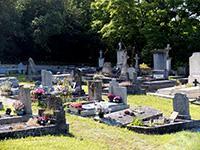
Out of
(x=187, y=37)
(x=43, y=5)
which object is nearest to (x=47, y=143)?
(x=187, y=37)

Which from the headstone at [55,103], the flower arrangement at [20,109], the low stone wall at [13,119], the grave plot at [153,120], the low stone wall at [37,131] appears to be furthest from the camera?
the flower arrangement at [20,109]

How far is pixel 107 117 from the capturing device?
49.3 feet

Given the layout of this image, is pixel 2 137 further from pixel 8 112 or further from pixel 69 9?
pixel 69 9

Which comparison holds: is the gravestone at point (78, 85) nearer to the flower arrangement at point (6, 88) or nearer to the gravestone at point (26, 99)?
the flower arrangement at point (6, 88)

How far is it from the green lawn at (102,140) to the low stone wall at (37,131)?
263 mm

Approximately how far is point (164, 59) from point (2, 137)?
798 inches

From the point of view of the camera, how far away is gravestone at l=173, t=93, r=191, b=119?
48.8 feet

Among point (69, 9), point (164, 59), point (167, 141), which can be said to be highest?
point (69, 9)

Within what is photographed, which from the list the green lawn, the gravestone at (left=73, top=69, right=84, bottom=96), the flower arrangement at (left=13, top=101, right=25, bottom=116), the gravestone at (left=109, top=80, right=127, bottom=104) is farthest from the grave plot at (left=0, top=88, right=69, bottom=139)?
the gravestone at (left=73, top=69, right=84, bottom=96)

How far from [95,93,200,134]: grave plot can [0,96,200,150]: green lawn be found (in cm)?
36

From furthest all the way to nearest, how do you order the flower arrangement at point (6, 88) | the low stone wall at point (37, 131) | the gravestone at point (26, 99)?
1. the flower arrangement at point (6, 88)
2. the gravestone at point (26, 99)
3. the low stone wall at point (37, 131)

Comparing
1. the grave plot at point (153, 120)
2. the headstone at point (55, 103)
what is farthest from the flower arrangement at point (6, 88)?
the headstone at point (55, 103)

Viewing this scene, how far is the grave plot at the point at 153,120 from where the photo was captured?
13602mm

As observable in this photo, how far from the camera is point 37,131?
12.5m
